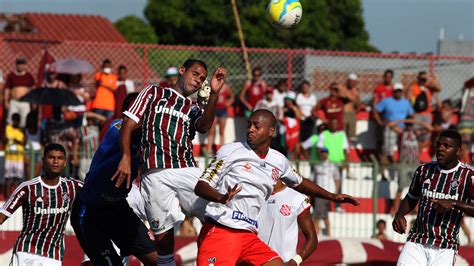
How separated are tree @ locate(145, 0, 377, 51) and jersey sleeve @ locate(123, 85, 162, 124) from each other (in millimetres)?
37101

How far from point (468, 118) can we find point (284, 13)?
899 cm

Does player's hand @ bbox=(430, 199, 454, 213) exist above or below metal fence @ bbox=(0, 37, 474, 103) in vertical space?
below

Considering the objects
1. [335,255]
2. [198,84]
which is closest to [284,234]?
[198,84]

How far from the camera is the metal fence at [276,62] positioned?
63.8 ft

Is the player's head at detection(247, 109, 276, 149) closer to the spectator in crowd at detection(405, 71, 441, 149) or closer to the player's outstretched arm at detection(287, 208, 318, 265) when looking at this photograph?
the player's outstretched arm at detection(287, 208, 318, 265)

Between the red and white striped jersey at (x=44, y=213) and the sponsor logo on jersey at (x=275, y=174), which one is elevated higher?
the sponsor logo on jersey at (x=275, y=174)

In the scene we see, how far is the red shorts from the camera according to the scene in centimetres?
915

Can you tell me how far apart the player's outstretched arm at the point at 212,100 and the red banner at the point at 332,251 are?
5.24 m

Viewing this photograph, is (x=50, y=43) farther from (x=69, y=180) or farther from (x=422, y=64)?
(x=69, y=180)

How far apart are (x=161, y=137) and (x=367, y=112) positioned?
1076cm

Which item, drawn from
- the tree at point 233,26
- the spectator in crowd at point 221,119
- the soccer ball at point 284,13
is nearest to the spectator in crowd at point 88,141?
the spectator in crowd at point 221,119

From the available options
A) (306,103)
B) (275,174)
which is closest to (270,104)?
(306,103)

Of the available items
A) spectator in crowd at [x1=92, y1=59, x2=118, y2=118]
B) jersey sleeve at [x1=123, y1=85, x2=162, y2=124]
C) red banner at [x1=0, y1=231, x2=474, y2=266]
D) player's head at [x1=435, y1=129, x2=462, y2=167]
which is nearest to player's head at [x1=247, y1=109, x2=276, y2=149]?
jersey sleeve at [x1=123, y1=85, x2=162, y2=124]

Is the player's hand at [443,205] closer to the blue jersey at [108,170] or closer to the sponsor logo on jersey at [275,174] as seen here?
the sponsor logo on jersey at [275,174]
